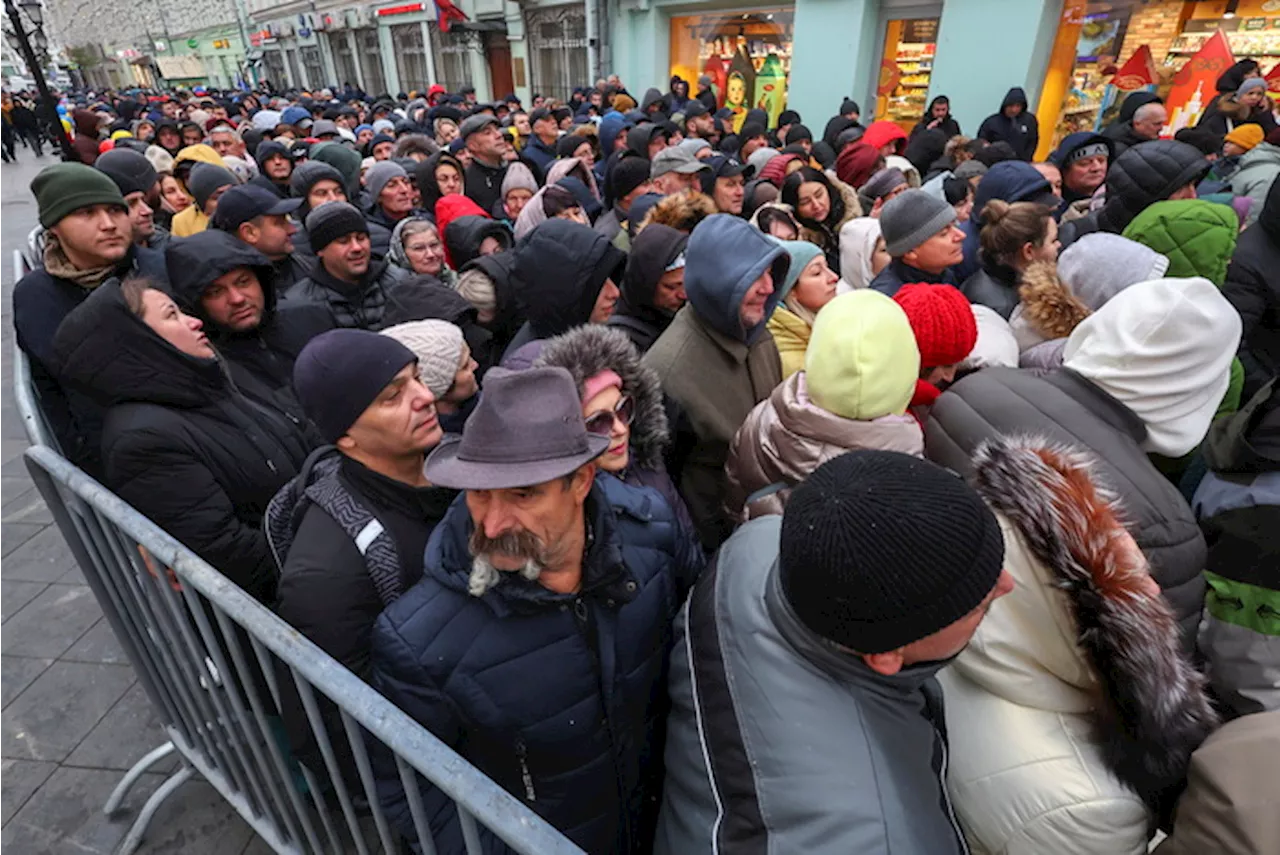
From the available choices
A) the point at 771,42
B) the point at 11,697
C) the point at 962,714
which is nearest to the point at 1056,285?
the point at 962,714

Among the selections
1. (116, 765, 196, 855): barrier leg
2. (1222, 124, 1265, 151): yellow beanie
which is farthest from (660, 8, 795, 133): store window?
(116, 765, 196, 855): barrier leg

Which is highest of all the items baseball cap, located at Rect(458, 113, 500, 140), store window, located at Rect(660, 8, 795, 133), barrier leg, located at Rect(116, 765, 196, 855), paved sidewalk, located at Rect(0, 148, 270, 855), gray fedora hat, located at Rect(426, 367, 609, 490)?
store window, located at Rect(660, 8, 795, 133)

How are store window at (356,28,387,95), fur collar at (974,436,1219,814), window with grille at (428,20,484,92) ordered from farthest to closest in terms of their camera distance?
1. store window at (356,28,387,95)
2. window with grille at (428,20,484,92)
3. fur collar at (974,436,1219,814)

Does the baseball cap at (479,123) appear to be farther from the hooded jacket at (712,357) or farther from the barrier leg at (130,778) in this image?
the barrier leg at (130,778)

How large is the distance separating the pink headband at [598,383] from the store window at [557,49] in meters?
18.8

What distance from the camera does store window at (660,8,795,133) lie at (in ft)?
44.1

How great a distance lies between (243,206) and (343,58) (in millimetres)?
33915

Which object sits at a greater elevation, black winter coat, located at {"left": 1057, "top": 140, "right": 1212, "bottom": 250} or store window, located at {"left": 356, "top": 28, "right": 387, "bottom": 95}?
store window, located at {"left": 356, "top": 28, "right": 387, "bottom": 95}

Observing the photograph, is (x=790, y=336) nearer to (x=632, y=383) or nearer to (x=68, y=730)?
(x=632, y=383)

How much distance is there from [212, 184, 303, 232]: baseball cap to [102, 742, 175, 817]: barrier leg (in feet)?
8.91

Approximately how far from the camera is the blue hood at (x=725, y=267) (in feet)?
7.73

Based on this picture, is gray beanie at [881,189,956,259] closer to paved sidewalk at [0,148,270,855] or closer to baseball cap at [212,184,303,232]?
baseball cap at [212,184,303,232]

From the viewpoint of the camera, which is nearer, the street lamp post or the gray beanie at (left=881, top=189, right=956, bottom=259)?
the gray beanie at (left=881, top=189, right=956, bottom=259)

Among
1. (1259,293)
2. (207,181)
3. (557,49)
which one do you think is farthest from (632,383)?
(557,49)
